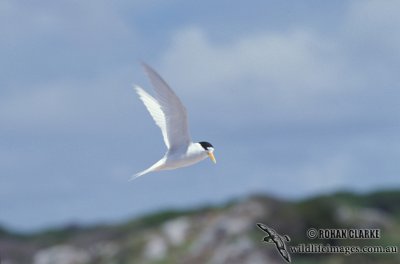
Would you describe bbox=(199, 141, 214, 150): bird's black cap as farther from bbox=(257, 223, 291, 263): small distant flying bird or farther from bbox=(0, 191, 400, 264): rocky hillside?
bbox=(0, 191, 400, 264): rocky hillside

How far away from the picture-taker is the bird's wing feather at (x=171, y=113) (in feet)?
85.3

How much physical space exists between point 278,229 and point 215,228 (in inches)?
228

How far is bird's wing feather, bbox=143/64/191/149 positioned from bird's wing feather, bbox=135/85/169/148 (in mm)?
36

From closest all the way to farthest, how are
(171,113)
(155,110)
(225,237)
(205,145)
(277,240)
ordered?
(171,113)
(155,110)
(205,145)
(277,240)
(225,237)

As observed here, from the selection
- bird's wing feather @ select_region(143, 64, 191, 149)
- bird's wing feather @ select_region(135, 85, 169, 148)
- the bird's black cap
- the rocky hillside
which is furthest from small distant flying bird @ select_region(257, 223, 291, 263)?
bird's wing feather @ select_region(135, 85, 169, 148)

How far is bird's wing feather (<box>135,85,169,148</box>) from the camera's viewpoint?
2734 cm

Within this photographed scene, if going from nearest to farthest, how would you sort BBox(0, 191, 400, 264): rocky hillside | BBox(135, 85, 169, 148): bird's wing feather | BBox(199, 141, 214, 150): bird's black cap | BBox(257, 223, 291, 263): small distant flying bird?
BBox(135, 85, 169, 148): bird's wing feather < BBox(199, 141, 214, 150): bird's black cap < BBox(257, 223, 291, 263): small distant flying bird < BBox(0, 191, 400, 264): rocky hillside

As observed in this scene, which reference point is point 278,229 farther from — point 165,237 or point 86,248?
point 86,248

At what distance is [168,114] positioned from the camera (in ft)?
88.8

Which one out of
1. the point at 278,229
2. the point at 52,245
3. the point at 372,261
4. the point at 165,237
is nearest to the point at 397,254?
the point at 372,261

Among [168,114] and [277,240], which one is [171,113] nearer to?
[168,114]

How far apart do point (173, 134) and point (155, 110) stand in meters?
0.67

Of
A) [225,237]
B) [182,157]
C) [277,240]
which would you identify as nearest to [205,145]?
[182,157]

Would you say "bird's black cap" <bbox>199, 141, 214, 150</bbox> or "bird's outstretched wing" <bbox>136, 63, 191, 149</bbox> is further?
"bird's black cap" <bbox>199, 141, 214, 150</bbox>
